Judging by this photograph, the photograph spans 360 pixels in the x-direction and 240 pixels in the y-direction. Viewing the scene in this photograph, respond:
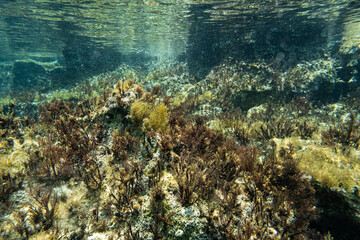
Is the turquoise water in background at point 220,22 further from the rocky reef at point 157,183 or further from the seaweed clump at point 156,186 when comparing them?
the seaweed clump at point 156,186

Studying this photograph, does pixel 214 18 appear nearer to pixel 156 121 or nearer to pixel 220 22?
pixel 220 22

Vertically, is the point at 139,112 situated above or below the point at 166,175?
above

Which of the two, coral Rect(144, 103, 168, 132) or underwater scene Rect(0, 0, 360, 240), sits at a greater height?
coral Rect(144, 103, 168, 132)

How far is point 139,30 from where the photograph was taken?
2838 centimetres

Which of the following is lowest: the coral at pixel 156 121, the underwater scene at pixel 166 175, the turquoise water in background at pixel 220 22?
the underwater scene at pixel 166 175

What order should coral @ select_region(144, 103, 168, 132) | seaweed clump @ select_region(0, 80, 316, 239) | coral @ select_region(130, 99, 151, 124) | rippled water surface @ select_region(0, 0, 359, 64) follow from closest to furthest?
seaweed clump @ select_region(0, 80, 316, 239) → coral @ select_region(144, 103, 168, 132) → coral @ select_region(130, 99, 151, 124) → rippled water surface @ select_region(0, 0, 359, 64)

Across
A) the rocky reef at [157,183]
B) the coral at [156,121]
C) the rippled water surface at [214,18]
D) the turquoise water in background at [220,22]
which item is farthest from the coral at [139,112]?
the rippled water surface at [214,18]

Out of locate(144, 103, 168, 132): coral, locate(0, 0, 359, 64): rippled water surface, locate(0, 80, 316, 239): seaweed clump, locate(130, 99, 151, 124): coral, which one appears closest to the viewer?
locate(0, 80, 316, 239): seaweed clump

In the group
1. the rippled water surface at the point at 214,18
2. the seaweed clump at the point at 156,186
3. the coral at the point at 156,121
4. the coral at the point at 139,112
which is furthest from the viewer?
the rippled water surface at the point at 214,18

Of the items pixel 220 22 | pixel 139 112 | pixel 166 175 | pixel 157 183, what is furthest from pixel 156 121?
pixel 220 22

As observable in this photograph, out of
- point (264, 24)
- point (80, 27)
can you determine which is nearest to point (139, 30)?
point (80, 27)

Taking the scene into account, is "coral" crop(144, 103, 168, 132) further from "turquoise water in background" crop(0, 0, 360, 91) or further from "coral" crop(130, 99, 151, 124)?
"turquoise water in background" crop(0, 0, 360, 91)

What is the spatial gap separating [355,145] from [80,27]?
31835 mm

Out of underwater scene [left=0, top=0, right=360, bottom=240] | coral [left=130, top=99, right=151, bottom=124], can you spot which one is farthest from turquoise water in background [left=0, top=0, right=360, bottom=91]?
coral [left=130, top=99, right=151, bottom=124]
